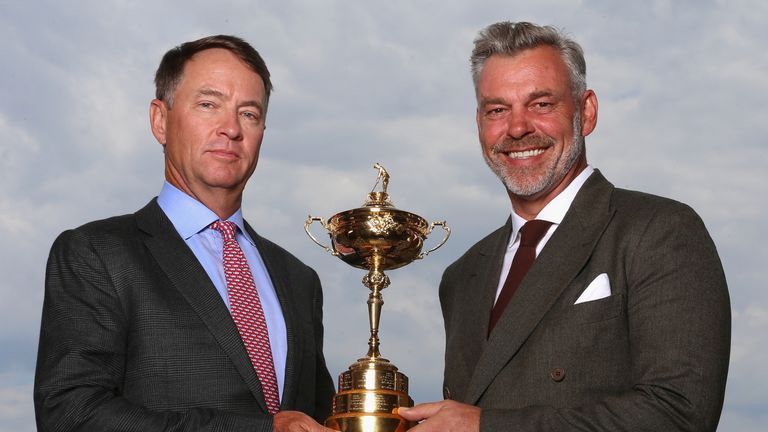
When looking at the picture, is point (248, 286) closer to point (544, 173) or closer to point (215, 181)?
point (215, 181)

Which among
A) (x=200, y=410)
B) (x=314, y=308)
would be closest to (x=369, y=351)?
(x=314, y=308)

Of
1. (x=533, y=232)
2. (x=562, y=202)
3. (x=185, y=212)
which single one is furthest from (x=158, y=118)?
(x=562, y=202)

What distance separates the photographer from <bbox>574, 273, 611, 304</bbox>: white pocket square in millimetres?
4812

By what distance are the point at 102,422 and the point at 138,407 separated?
0.17 meters

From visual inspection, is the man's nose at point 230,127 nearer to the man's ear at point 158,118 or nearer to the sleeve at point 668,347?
the man's ear at point 158,118

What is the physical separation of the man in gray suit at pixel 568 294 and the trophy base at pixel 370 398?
0.29m

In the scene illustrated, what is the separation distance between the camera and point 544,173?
5.41 meters

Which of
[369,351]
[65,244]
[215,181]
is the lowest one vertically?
[369,351]

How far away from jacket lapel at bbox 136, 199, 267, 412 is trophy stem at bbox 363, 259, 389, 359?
32.4 inches

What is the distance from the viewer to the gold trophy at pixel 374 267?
518 centimetres

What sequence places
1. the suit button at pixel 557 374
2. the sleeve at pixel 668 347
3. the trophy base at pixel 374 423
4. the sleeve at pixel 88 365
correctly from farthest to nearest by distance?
the trophy base at pixel 374 423 < the suit button at pixel 557 374 < the sleeve at pixel 88 365 < the sleeve at pixel 668 347

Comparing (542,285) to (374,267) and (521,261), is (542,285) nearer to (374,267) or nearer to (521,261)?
(521,261)

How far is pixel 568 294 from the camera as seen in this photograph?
489 centimetres

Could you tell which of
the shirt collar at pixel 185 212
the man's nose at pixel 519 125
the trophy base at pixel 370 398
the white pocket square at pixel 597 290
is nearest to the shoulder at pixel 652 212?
the white pocket square at pixel 597 290
